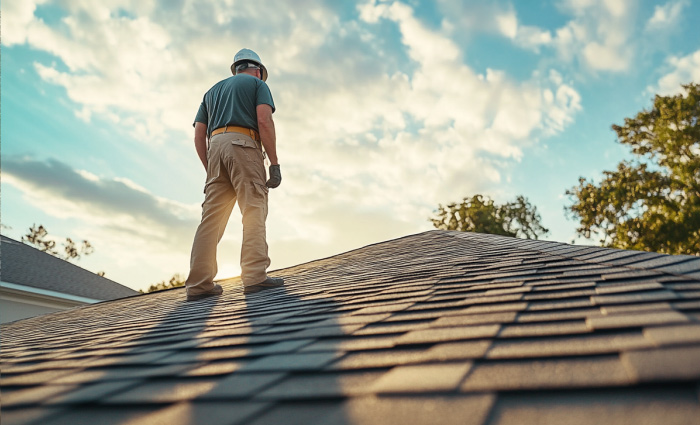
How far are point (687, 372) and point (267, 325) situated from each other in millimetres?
1593

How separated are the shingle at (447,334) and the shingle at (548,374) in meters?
0.26

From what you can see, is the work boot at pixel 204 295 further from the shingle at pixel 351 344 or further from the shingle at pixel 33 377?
the shingle at pixel 351 344

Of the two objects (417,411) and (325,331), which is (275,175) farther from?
(417,411)

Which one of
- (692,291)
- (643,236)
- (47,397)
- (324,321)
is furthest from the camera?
(643,236)

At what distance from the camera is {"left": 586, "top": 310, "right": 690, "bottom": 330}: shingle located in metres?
1.17

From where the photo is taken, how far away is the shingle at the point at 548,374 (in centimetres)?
87

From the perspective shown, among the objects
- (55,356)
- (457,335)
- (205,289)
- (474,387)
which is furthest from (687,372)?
(205,289)

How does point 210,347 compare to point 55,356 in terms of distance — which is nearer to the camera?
point 210,347

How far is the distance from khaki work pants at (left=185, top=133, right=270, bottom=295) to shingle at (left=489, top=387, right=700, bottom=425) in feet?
9.52

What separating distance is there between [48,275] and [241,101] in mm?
12353

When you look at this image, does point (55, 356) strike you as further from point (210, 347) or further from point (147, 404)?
point (147, 404)

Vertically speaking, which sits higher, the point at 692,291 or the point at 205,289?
the point at 205,289

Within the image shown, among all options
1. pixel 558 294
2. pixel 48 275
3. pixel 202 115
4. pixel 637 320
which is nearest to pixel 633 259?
Result: pixel 558 294

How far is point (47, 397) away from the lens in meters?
1.30
